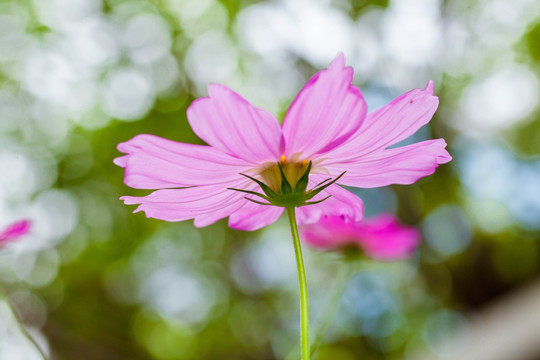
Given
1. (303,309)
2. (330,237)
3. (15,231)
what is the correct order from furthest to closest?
(330,237) → (15,231) → (303,309)

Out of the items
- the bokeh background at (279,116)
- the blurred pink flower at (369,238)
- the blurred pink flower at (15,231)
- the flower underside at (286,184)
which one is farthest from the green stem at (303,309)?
the bokeh background at (279,116)

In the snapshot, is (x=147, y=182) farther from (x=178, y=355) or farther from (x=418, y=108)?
(x=178, y=355)

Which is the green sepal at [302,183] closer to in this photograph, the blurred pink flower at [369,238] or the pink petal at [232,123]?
the pink petal at [232,123]

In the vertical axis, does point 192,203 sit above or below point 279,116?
below

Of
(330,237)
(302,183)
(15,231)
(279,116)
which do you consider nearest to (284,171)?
(302,183)

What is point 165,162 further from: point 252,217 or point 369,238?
point 369,238

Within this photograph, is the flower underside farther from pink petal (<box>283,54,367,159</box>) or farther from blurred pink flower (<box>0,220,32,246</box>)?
blurred pink flower (<box>0,220,32,246</box>)

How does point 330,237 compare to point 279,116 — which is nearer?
point 330,237
